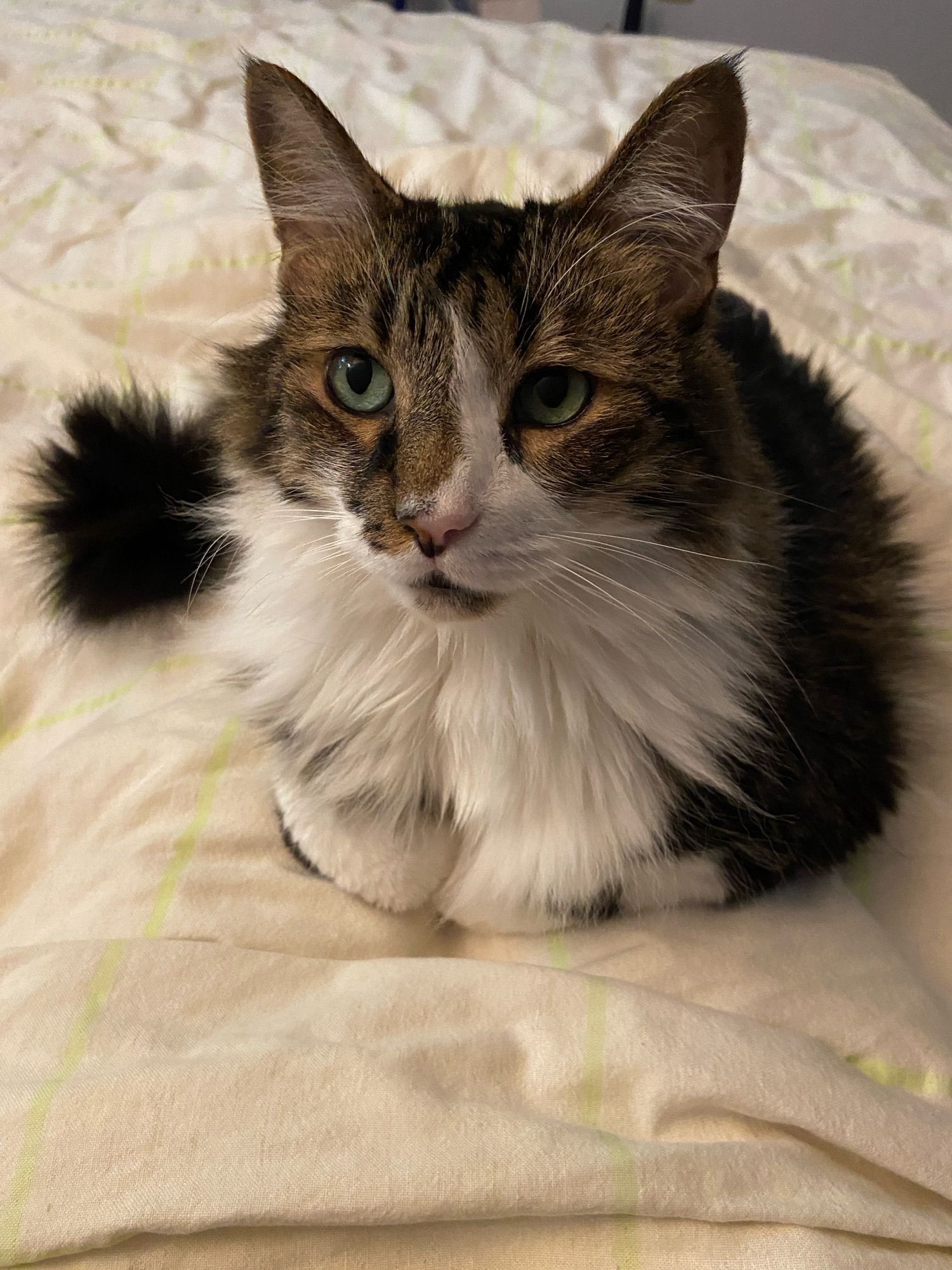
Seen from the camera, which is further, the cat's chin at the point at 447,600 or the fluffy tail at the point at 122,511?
the fluffy tail at the point at 122,511

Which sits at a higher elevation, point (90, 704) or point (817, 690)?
point (817, 690)

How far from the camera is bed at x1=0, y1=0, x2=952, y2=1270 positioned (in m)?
0.68

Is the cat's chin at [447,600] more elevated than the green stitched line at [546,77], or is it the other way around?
the green stitched line at [546,77]

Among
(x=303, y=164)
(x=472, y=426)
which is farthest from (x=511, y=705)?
(x=303, y=164)

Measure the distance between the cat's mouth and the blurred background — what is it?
11.9ft

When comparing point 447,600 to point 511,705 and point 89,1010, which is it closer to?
point 511,705

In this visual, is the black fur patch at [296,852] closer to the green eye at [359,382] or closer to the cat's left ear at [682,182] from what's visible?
the green eye at [359,382]

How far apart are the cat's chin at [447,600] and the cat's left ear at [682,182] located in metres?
0.33

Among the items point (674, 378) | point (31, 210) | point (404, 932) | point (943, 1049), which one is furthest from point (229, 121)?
point (943, 1049)

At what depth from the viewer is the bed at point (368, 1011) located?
2.22 feet

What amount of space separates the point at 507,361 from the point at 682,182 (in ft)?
0.77

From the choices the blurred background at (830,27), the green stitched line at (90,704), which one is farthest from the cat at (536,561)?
the blurred background at (830,27)

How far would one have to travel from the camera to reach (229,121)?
2.22 meters

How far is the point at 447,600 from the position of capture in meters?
0.74
